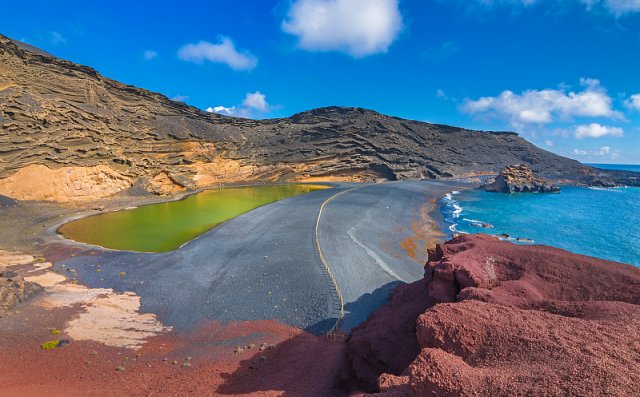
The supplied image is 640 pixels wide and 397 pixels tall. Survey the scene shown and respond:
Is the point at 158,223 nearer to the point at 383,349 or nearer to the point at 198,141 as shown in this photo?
the point at 198,141

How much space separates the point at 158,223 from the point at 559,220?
1911 inches

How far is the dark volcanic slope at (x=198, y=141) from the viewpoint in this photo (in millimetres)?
35094

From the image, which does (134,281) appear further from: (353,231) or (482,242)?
(482,242)

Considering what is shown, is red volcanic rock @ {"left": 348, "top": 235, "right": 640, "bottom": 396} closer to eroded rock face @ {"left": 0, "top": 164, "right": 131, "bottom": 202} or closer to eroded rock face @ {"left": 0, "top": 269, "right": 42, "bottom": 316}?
eroded rock face @ {"left": 0, "top": 269, "right": 42, "bottom": 316}

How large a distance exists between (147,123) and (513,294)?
5524cm

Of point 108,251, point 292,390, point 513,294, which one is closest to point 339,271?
point 292,390

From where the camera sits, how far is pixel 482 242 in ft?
34.8

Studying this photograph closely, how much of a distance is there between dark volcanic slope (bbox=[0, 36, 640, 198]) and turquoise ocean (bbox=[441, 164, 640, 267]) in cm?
2504

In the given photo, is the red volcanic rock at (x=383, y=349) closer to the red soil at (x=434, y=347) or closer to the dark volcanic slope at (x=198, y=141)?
the red soil at (x=434, y=347)

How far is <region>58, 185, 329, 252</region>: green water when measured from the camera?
2584 centimetres

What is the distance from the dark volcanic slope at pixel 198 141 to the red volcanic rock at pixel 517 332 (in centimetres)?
4260

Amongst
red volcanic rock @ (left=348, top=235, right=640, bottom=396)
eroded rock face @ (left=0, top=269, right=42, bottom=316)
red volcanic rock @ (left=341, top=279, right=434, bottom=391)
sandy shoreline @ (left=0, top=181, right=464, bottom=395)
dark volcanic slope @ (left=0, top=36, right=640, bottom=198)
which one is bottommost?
sandy shoreline @ (left=0, top=181, right=464, bottom=395)

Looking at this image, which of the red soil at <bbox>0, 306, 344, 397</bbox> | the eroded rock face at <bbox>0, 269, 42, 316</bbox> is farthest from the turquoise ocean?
the eroded rock face at <bbox>0, 269, 42, 316</bbox>

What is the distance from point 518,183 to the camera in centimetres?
6569
